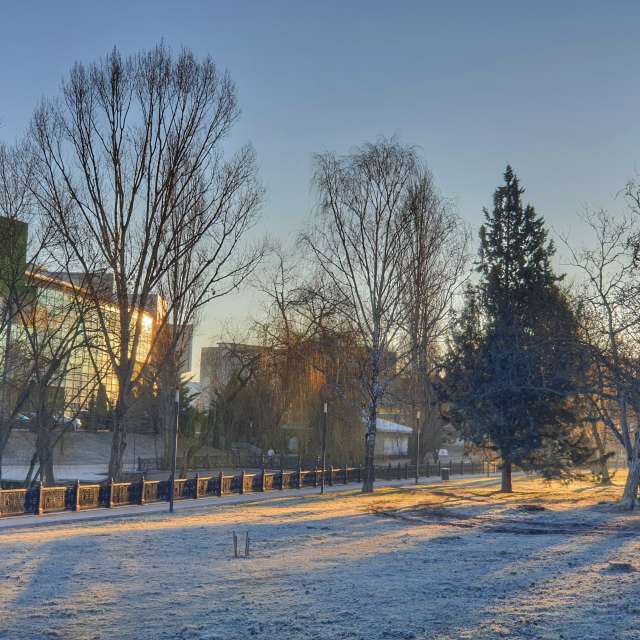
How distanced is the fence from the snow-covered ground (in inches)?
75.8

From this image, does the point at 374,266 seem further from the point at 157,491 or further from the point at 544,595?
the point at 544,595

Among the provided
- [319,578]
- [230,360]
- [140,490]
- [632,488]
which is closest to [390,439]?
[230,360]

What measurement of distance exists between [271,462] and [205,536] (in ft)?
99.8

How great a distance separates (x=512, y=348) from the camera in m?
31.9

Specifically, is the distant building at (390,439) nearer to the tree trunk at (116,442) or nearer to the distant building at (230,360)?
the distant building at (230,360)

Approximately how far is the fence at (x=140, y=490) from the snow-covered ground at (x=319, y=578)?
193cm

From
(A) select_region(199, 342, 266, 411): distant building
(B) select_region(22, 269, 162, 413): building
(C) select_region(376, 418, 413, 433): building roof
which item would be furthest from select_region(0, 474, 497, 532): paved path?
(C) select_region(376, 418, 413, 433): building roof

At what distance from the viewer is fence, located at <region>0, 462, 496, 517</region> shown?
20.9m

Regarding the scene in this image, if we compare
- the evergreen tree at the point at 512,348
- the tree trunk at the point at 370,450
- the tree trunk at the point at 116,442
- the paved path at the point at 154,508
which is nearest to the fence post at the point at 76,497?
the paved path at the point at 154,508

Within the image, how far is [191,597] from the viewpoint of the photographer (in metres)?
11.2

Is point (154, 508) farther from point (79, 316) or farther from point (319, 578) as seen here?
point (319, 578)

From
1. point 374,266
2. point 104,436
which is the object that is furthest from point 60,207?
point 104,436

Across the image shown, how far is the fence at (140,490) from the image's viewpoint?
68.5 ft

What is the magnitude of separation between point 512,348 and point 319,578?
20.9 m
